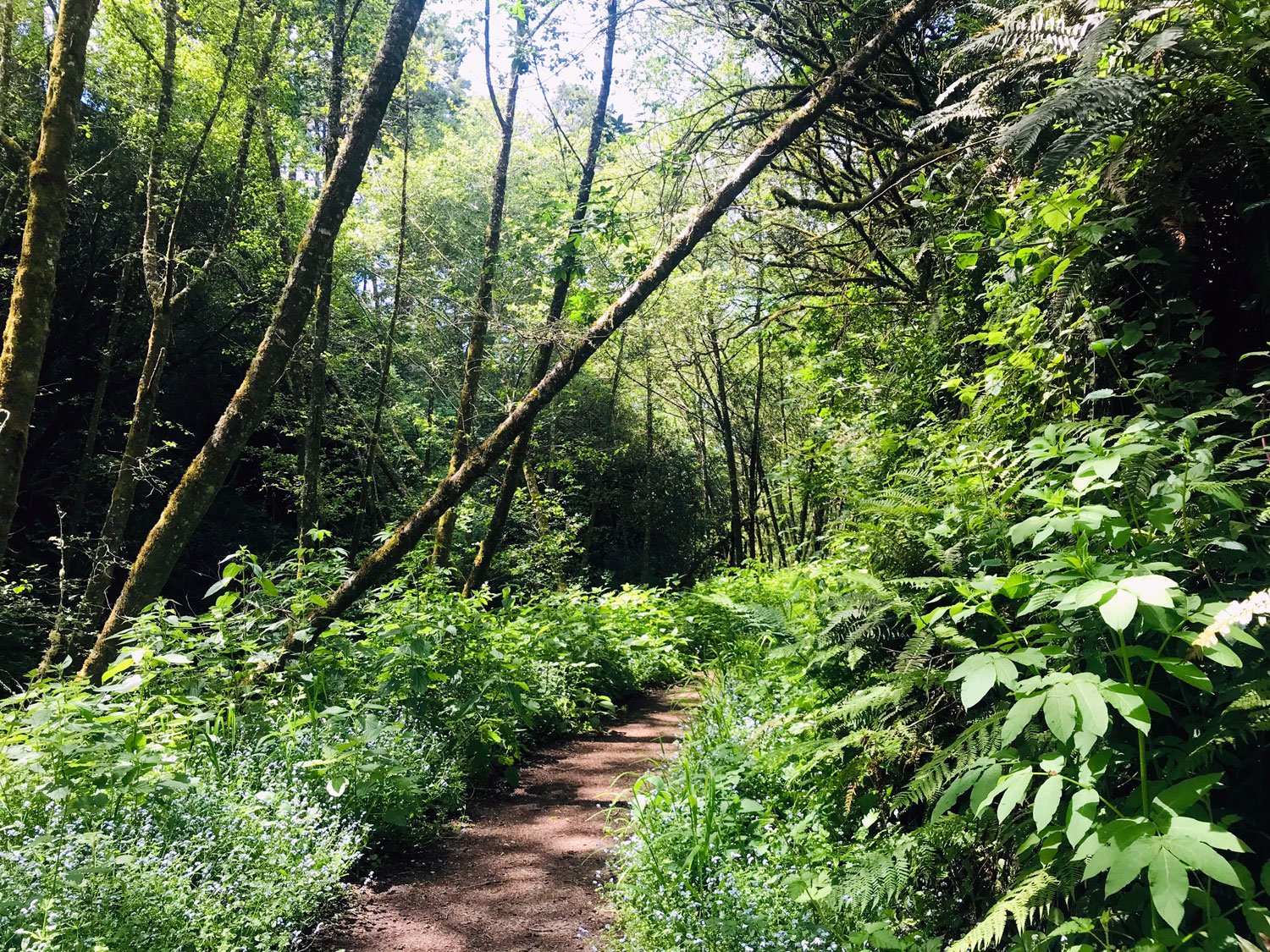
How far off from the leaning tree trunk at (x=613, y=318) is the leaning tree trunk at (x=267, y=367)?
1094 mm

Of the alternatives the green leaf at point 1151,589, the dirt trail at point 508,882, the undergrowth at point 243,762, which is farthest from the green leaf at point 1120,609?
the undergrowth at point 243,762

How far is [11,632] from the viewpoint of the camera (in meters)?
8.84

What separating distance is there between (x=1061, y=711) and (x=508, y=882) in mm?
3535

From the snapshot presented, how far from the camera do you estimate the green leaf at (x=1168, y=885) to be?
1341 millimetres

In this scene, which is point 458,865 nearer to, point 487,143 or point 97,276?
point 97,276

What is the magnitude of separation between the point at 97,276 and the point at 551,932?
1571cm

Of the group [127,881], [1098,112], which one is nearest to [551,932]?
[127,881]

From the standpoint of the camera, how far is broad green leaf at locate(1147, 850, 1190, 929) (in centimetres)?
134

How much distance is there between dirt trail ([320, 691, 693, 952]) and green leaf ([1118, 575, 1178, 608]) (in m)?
2.93

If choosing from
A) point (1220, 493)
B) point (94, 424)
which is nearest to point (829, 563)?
point (1220, 493)

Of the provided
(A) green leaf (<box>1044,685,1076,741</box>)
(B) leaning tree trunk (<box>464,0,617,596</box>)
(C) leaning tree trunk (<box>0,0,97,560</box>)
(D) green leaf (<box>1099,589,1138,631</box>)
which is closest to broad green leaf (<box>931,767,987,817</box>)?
(A) green leaf (<box>1044,685,1076,741</box>)

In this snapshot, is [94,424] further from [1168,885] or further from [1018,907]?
[1168,885]

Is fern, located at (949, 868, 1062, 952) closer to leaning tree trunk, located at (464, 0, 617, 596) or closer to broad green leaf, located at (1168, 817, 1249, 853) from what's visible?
broad green leaf, located at (1168, 817, 1249, 853)

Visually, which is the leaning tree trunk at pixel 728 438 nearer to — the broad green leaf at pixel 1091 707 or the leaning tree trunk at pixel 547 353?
the leaning tree trunk at pixel 547 353
